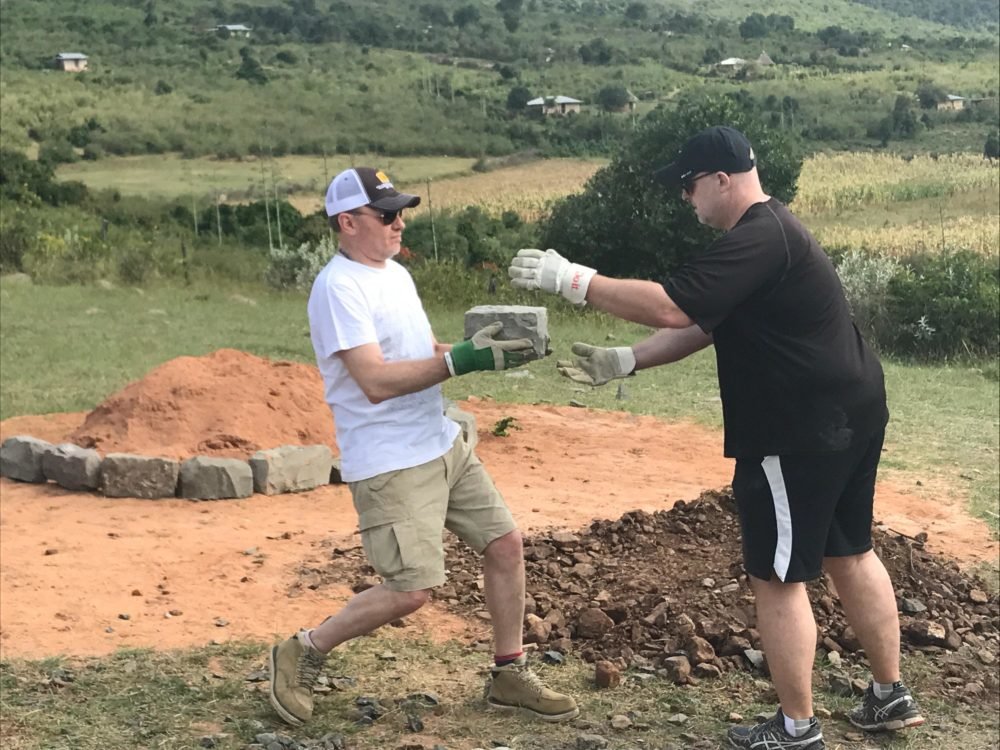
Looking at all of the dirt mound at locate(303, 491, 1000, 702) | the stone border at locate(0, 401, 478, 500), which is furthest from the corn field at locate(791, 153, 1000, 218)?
the dirt mound at locate(303, 491, 1000, 702)

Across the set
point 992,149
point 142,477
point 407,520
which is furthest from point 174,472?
point 992,149

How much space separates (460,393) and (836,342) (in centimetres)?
732

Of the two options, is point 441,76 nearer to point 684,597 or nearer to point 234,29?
point 234,29

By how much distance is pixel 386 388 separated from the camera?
3.81m

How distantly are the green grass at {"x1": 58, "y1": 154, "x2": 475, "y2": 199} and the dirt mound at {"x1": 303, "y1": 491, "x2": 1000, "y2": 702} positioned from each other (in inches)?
1285

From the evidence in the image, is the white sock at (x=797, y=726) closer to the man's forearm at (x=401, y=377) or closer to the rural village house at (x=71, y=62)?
the man's forearm at (x=401, y=377)

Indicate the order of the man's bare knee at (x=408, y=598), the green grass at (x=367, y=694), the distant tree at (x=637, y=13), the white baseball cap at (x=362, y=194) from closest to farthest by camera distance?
the white baseball cap at (x=362, y=194)
the man's bare knee at (x=408, y=598)
the green grass at (x=367, y=694)
the distant tree at (x=637, y=13)

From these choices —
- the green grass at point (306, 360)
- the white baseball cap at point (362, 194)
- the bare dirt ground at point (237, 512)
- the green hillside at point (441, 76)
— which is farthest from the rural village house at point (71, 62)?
the white baseball cap at point (362, 194)

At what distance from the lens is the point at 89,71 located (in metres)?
61.7

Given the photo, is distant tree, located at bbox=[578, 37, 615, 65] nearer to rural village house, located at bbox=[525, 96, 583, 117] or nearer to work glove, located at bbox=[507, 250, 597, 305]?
rural village house, located at bbox=[525, 96, 583, 117]

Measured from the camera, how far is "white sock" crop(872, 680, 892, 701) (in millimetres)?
4219

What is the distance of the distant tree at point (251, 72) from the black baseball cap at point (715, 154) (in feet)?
199

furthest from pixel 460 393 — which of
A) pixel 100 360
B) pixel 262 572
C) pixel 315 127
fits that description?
pixel 315 127

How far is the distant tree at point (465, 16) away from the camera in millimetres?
82062
